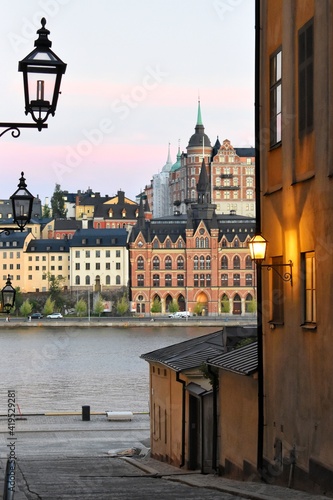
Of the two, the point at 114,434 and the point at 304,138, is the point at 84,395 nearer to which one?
the point at 114,434

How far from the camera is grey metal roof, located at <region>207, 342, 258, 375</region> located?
14.5 meters

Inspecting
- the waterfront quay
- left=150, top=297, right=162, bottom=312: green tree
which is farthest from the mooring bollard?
left=150, top=297, right=162, bottom=312: green tree

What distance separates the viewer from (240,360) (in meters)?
15.4

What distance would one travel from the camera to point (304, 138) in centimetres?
1218

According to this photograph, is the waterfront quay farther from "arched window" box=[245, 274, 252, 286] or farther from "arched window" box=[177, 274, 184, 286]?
"arched window" box=[177, 274, 184, 286]

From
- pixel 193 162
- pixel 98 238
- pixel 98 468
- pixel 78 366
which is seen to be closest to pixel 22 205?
pixel 98 468

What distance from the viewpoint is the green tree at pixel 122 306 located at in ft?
483

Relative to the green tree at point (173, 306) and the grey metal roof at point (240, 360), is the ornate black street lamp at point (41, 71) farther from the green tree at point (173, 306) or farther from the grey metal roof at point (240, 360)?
the green tree at point (173, 306)

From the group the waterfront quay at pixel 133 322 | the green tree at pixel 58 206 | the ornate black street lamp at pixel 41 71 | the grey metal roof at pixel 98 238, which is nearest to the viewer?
the ornate black street lamp at pixel 41 71

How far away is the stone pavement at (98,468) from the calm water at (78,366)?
1153cm

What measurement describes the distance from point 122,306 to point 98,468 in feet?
417

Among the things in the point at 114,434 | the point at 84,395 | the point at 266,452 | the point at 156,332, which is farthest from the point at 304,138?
the point at 156,332

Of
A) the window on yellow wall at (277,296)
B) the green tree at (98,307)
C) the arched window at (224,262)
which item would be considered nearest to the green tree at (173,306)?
the arched window at (224,262)

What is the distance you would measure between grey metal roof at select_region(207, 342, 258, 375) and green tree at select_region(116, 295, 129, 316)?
430 ft
